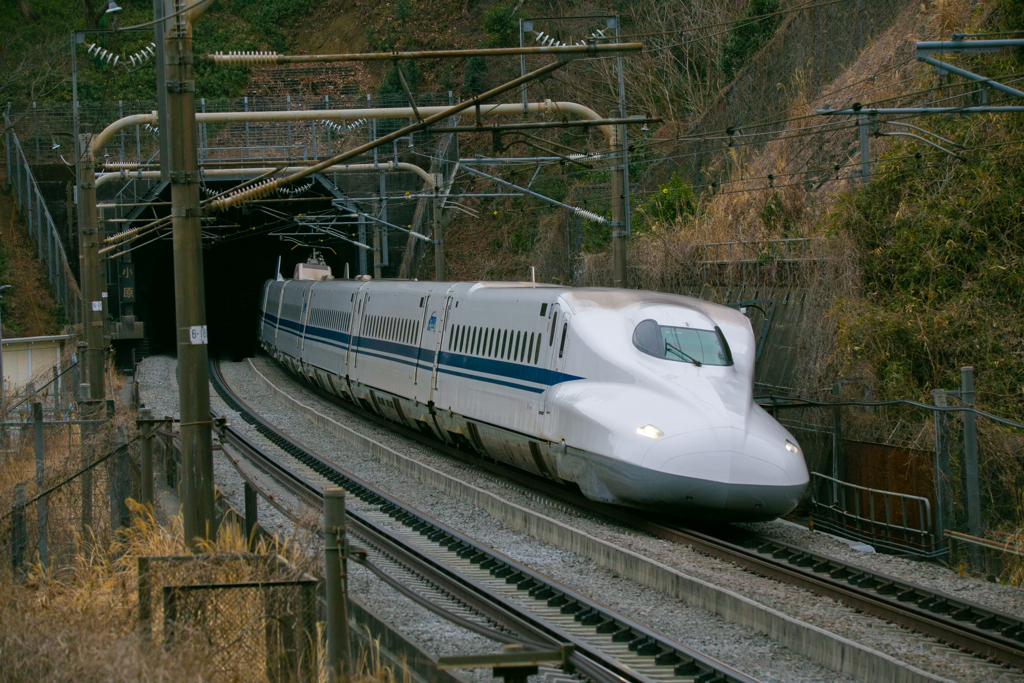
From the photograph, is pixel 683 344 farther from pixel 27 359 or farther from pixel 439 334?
pixel 27 359

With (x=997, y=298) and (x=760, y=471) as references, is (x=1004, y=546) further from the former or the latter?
(x=997, y=298)

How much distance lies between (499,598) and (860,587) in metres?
3.48

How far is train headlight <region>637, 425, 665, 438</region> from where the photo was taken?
11.6 m

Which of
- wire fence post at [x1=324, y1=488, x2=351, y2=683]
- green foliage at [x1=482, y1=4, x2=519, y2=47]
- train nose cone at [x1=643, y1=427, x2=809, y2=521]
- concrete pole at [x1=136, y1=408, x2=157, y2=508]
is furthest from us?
green foliage at [x1=482, y1=4, x2=519, y2=47]

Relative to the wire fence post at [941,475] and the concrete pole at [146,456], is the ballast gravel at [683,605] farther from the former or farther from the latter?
the concrete pole at [146,456]

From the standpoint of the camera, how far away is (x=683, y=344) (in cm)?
1287

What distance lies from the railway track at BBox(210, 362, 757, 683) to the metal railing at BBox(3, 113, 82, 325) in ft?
88.7

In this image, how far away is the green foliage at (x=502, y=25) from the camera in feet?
156

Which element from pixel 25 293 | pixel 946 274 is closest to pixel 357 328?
pixel 946 274

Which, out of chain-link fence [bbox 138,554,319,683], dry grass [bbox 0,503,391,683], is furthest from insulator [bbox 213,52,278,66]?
chain-link fence [bbox 138,554,319,683]

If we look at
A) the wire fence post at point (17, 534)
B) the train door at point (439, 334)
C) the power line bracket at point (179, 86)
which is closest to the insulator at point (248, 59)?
the power line bracket at point (179, 86)

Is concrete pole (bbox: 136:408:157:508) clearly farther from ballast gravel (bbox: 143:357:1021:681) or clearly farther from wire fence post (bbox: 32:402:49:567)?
ballast gravel (bbox: 143:357:1021:681)

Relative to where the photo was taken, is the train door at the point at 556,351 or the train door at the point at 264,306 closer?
the train door at the point at 556,351

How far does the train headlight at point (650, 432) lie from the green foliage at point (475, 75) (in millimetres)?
40369
